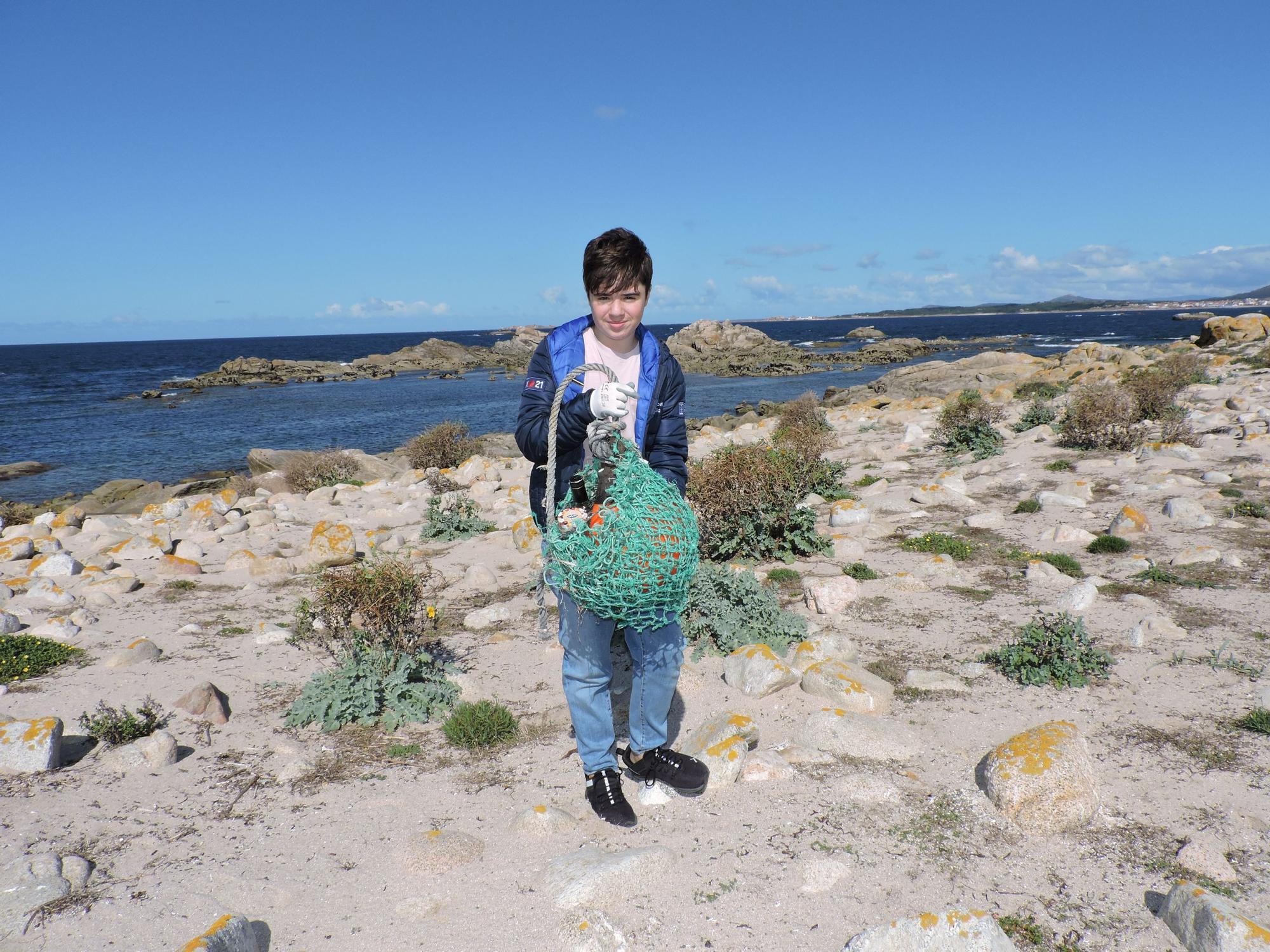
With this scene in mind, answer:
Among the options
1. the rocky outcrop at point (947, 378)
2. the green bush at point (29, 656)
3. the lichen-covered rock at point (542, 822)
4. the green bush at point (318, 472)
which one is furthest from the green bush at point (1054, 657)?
the rocky outcrop at point (947, 378)

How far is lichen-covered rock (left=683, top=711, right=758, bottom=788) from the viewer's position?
13.2 feet

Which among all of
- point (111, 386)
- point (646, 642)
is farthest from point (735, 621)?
point (111, 386)

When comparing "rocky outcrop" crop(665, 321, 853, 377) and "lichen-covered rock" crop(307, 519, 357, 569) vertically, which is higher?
"rocky outcrop" crop(665, 321, 853, 377)

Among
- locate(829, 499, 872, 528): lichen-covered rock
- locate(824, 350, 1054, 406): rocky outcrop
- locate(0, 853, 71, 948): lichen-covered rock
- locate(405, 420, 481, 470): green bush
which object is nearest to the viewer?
locate(0, 853, 71, 948): lichen-covered rock

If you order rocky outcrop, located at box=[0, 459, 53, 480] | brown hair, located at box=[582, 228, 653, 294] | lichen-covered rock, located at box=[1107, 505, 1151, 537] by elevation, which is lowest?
rocky outcrop, located at box=[0, 459, 53, 480]

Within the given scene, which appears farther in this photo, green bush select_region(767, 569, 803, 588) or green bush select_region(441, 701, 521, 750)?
green bush select_region(767, 569, 803, 588)

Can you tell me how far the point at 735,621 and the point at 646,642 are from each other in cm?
216

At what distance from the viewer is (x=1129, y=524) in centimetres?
765

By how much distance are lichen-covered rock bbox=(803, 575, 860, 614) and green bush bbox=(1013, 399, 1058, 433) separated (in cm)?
934

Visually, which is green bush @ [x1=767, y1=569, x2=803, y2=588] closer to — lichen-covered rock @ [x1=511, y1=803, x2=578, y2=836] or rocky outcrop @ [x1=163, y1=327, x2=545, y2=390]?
lichen-covered rock @ [x1=511, y1=803, x2=578, y2=836]

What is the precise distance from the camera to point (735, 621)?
5.73m

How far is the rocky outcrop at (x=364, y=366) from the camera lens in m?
57.0

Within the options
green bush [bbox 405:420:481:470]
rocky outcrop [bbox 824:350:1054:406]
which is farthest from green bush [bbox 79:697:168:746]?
rocky outcrop [bbox 824:350:1054:406]

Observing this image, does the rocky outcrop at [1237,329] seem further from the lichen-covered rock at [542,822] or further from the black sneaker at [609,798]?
the lichen-covered rock at [542,822]
